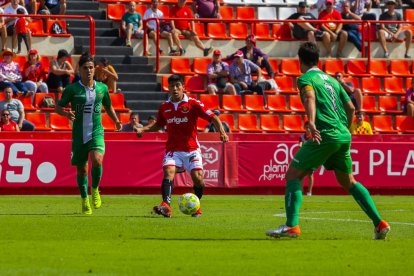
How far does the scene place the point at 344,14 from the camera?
109 feet

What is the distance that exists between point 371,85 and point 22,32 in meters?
9.82

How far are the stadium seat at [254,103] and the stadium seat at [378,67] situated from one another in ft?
13.7

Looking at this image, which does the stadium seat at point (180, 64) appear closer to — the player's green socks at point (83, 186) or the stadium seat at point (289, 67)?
the stadium seat at point (289, 67)

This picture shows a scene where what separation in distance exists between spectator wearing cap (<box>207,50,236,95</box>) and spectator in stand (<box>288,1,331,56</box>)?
365 centimetres

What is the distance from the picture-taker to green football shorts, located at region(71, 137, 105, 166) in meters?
16.9

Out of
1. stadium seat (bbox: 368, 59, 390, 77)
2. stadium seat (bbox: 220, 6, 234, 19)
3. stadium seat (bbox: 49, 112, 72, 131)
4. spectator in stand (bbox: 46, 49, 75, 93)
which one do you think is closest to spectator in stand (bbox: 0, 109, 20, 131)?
stadium seat (bbox: 49, 112, 72, 131)

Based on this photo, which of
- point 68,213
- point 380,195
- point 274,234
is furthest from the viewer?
point 380,195

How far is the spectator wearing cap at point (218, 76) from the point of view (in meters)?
29.0

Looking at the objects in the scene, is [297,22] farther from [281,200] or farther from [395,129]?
[281,200]

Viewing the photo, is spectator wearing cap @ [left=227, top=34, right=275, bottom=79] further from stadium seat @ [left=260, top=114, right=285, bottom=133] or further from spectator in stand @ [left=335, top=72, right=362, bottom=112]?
spectator in stand @ [left=335, top=72, right=362, bottom=112]

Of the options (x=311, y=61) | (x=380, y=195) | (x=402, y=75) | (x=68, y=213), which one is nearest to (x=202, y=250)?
(x=311, y=61)

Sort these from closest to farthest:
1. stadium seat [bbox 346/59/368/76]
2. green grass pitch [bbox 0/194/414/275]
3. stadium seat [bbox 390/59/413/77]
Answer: green grass pitch [bbox 0/194/414/275], stadium seat [bbox 346/59/368/76], stadium seat [bbox 390/59/413/77]

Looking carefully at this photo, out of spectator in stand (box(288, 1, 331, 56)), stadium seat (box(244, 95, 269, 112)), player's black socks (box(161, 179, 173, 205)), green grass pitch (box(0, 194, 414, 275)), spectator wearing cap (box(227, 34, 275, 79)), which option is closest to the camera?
green grass pitch (box(0, 194, 414, 275))

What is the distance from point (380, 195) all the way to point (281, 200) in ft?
13.1
